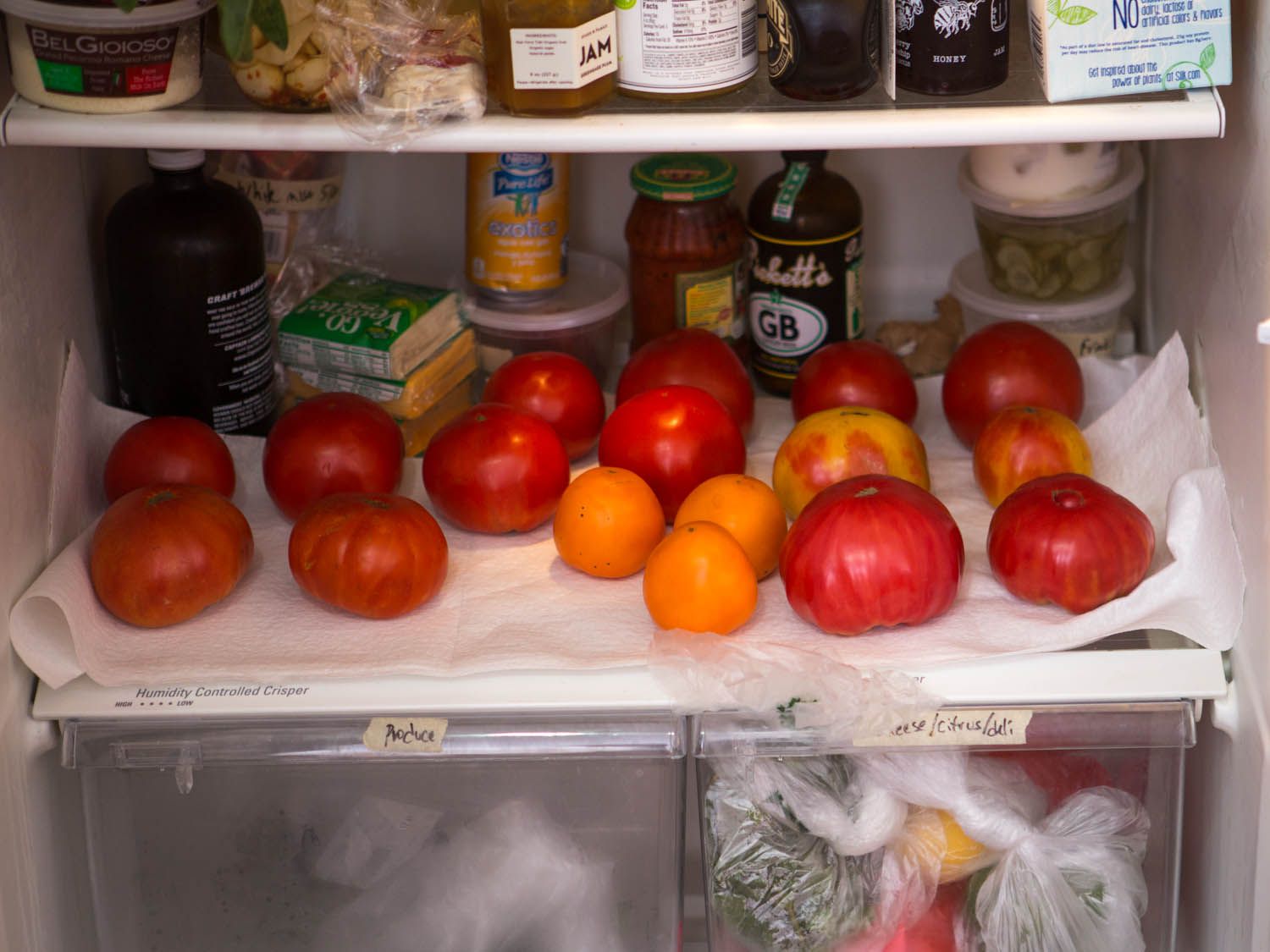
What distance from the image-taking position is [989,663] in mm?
1049

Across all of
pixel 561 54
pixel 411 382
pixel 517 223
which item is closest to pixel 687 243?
pixel 517 223

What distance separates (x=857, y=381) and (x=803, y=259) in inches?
5.6

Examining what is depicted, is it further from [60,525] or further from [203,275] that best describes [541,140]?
[60,525]

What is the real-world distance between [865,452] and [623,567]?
216mm

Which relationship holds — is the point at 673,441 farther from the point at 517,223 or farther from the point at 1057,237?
the point at 1057,237

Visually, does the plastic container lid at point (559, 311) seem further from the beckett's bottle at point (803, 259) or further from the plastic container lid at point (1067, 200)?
the plastic container lid at point (1067, 200)

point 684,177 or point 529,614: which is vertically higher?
point 684,177

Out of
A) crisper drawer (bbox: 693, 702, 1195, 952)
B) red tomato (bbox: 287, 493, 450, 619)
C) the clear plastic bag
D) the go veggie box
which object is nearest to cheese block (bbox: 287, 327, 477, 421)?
the go veggie box

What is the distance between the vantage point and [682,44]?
1035 millimetres

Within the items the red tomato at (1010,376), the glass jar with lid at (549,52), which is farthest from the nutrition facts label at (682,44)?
the red tomato at (1010,376)

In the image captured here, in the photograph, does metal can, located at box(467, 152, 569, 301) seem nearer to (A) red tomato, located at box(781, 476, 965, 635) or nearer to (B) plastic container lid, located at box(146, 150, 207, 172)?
(B) plastic container lid, located at box(146, 150, 207, 172)

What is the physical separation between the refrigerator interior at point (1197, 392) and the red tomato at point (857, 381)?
25cm

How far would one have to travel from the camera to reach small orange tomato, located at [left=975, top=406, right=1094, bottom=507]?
119cm

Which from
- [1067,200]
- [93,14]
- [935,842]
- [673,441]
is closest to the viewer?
[93,14]
